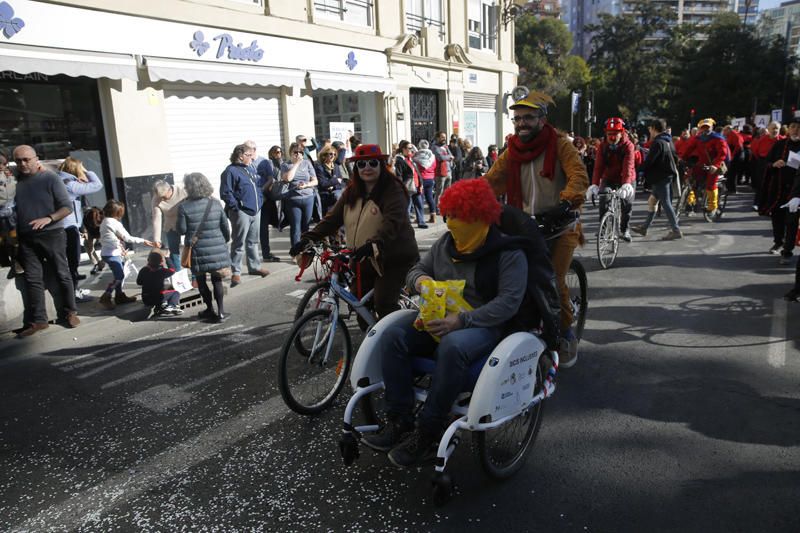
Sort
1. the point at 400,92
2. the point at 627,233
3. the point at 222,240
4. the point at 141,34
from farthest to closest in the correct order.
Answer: the point at 400,92
the point at 141,34
the point at 627,233
the point at 222,240

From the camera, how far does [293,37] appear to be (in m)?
13.8

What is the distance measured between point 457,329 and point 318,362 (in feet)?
4.97

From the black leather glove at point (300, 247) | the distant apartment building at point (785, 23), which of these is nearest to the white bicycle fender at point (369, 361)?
the black leather glove at point (300, 247)

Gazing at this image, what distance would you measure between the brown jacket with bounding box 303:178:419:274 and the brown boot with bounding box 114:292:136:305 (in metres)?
3.57

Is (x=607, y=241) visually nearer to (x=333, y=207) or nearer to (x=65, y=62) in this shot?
(x=333, y=207)

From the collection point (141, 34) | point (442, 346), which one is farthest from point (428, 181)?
point (442, 346)

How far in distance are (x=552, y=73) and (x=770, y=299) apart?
6377 centimetres

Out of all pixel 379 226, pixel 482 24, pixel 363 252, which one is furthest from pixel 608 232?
pixel 482 24

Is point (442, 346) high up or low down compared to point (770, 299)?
up

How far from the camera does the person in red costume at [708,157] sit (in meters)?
11.2

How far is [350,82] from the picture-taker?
15.0 meters

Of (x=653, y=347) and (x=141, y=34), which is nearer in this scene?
(x=653, y=347)

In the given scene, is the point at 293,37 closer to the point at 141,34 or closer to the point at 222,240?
the point at 141,34

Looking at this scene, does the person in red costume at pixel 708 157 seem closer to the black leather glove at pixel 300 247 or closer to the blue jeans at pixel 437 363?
the black leather glove at pixel 300 247
